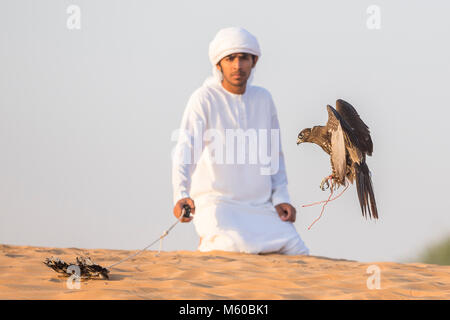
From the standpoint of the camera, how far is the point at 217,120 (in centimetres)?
652

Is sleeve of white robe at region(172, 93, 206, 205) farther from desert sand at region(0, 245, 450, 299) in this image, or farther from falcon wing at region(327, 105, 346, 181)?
falcon wing at region(327, 105, 346, 181)

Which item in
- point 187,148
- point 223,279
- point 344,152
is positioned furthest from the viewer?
point 187,148

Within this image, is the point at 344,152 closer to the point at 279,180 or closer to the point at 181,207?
the point at 181,207

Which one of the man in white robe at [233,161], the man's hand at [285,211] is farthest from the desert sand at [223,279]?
the man's hand at [285,211]

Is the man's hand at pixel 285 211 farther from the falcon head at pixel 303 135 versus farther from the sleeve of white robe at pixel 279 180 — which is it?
the falcon head at pixel 303 135

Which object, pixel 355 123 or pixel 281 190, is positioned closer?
pixel 355 123

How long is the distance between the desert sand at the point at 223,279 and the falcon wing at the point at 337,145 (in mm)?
649

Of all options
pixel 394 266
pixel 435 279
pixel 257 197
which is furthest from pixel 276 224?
pixel 435 279

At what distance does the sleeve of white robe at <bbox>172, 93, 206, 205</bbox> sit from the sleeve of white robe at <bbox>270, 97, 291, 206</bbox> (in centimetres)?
74

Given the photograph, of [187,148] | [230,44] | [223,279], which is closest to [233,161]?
[187,148]

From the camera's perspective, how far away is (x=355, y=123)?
154 inches

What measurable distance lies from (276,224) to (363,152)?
9.38 ft

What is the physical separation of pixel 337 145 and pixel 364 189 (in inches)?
10.7

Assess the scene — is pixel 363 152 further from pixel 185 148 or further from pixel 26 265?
pixel 185 148
